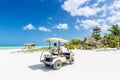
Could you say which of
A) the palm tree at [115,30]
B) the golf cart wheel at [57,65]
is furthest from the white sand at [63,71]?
the palm tree at [115,30]

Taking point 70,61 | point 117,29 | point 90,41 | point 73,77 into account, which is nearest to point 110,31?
point 117,29

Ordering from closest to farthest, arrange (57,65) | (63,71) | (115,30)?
(63,71)
(57,65)
(115,30)

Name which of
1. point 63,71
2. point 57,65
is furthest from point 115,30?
point 63,71

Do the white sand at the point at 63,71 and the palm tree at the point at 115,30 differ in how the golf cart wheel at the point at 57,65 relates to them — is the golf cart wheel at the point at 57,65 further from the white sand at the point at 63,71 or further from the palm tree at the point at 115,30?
the palm tree at the point at 115,30

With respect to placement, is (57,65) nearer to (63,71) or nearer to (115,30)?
(63,71)

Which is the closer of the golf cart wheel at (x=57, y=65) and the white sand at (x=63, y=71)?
the white sand at (x=63, y=71)

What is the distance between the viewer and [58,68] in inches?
296

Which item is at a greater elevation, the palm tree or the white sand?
the palm tree

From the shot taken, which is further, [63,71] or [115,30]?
[115,30]

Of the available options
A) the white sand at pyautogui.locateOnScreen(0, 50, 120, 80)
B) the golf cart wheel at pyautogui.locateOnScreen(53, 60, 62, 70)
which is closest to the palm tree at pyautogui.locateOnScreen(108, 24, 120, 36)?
the white sand at pyautogui.locateOnScreen(0, 50, 120, 80)

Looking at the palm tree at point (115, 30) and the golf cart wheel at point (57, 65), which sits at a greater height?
the palm tree at point (115, 30)

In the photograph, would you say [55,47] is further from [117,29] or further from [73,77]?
[117,29]

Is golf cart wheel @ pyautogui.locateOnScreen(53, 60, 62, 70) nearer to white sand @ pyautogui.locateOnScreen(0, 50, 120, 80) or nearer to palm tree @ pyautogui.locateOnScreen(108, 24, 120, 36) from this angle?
white sand @ pyautogui.locateOnScreen(0, 50, 120, 80)

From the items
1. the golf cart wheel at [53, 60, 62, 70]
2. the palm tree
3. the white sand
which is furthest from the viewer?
the palm tree
